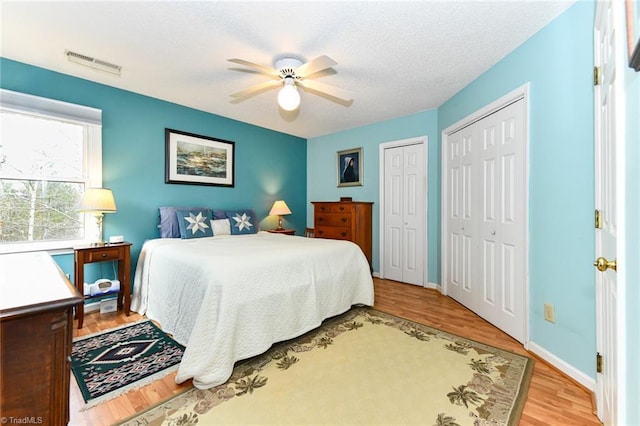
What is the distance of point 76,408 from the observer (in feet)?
4.91

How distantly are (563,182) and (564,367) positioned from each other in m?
1.23

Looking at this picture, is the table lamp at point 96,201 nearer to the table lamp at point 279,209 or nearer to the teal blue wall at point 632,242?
the table lamp at point 279,209

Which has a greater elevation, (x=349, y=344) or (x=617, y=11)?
(x=617, y=11)

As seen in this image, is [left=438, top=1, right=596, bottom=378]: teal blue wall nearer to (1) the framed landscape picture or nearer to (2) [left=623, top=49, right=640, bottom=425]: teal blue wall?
(2) [left=623, top=49, right=640, bottom=425]: teal blue wall

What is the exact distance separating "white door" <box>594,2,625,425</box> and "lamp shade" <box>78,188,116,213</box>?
11.7 ft

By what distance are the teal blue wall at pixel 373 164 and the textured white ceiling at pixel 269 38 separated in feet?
2.89

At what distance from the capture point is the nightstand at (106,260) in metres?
2.49

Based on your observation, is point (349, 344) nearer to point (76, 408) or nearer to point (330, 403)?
point (330, 403)

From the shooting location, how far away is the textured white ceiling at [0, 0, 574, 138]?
1.84 m

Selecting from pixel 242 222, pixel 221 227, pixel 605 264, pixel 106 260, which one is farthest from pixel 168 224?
pixel 605 264

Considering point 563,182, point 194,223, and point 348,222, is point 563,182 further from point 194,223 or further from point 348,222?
point 194,223

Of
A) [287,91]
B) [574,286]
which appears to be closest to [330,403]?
[574,286]

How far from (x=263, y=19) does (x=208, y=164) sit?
7.88ft

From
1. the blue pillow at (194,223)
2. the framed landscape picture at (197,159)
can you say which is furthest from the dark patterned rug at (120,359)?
the framed landscape picture at (197,159)
